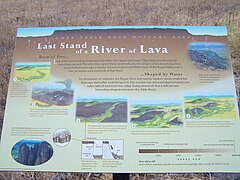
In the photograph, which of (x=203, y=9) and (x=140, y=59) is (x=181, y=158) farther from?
(x=203, y=9)

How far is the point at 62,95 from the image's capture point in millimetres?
2072

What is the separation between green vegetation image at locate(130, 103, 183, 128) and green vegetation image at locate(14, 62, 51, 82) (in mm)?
688

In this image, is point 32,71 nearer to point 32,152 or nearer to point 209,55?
point 32,152

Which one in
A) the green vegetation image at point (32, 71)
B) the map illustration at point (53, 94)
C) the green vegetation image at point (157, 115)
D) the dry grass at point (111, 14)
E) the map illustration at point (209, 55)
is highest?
the dry grass at point (111, 14)

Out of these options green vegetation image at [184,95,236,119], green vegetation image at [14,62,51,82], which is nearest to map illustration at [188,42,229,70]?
green vegetation image at [184,95,236,119]

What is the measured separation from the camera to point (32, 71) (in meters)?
2.18

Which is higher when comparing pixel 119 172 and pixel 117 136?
pixel 117 136

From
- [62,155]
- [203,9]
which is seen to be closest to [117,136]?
[62,155]

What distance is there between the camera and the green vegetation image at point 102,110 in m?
2.00

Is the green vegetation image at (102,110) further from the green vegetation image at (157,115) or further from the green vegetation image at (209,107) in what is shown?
the green vegetation image at (209,107)

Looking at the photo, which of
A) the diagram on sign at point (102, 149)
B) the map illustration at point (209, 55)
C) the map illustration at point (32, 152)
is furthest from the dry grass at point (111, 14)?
the diagram on sign at point (102, 149)

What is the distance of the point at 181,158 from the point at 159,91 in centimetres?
48

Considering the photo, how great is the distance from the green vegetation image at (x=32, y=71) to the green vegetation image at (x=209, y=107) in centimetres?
102

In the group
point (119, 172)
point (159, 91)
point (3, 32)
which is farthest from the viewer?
point (3, 32)
